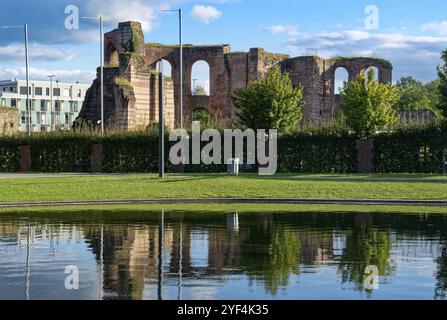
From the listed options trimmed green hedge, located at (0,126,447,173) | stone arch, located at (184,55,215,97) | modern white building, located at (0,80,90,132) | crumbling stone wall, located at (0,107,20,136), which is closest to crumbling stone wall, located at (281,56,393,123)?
stone arch, located at (184,55,215,97)

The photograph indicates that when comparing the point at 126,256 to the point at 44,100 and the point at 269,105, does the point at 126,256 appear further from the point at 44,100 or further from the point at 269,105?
the point at 44,100

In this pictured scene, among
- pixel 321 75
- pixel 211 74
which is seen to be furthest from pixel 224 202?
pixel 321 75

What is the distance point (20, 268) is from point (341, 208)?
1313cm

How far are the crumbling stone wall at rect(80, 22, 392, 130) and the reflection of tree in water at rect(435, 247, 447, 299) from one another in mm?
42688

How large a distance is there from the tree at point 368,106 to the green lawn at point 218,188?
11397mm

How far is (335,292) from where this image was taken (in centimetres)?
874

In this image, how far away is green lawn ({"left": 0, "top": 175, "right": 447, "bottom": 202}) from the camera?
24797 mm

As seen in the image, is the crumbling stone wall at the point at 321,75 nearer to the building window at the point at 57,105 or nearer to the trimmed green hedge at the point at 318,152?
the trimmed green hedge at the point at 318,152

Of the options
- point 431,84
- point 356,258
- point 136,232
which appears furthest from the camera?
point 431,84

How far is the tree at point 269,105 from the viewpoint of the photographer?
40.9m

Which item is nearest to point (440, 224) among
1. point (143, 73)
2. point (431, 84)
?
point (143, 73)

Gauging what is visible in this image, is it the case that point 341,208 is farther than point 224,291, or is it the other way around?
point 341,208

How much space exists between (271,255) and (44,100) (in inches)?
5143
